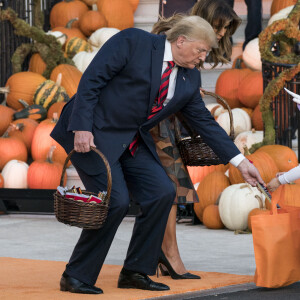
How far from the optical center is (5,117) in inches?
316

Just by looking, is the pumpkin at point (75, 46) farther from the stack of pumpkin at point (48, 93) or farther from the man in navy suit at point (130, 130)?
the man in navy suit at point (130, 130)

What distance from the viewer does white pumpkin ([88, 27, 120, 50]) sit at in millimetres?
8883

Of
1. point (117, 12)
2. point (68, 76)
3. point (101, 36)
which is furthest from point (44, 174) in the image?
point (117, 12)

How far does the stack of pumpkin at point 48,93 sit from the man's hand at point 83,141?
3.67 m

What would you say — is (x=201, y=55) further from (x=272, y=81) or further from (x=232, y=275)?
(x=272, y=81)

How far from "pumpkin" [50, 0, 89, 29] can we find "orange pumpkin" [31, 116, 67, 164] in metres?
2.27

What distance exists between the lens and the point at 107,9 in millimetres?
9406

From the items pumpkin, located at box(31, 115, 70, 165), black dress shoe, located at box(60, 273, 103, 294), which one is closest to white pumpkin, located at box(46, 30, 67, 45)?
pumpkin, located at box(31, 115, 70, 165)

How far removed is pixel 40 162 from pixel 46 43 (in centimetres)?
179

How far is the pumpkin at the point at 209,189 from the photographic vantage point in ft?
20.9

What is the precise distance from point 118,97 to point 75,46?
5322 millimetres

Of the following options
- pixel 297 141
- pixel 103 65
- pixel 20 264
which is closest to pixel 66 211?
pixel 103 65

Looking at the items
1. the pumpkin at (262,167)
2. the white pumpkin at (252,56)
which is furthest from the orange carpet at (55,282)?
the white pumpkin at (252,56)

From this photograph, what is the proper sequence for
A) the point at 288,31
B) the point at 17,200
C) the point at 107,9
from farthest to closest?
the point at 107,9 < the point at 17,200 < the point at 288,31
